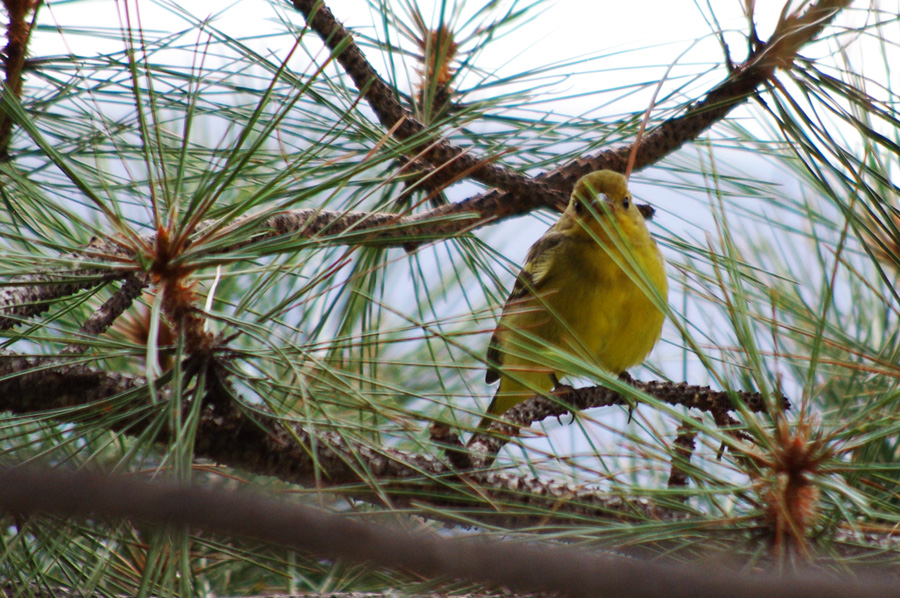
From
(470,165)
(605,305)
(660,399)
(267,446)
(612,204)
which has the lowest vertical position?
(267,446)

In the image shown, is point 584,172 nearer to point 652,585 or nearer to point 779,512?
point 779,512

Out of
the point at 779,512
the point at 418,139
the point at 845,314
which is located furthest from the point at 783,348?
the point at 418,139

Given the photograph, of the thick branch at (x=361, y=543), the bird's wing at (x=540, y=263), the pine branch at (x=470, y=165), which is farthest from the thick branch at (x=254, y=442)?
the bird's wing at (x=540, y=263)

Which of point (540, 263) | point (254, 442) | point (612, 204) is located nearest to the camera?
point (254, 442)

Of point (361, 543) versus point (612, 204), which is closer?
point (361, 543)

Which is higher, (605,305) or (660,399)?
(605,305)

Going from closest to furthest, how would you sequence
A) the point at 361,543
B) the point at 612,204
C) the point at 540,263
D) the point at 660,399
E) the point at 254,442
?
the point at 361,543
the point at 254,442
the point at 660,399
the point at 612,204
the point at 540,263

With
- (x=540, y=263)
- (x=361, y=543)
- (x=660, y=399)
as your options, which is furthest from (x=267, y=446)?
(x=540, y=263)

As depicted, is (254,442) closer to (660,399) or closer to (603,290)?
(660,399)

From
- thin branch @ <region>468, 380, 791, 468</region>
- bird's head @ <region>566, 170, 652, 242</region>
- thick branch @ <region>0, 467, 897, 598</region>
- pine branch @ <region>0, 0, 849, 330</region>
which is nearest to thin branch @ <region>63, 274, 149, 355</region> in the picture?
pine branch @ <region>0, 0, 849, 330</region>

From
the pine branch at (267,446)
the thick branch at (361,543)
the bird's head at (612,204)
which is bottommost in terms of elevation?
the thick branch at (361,543)

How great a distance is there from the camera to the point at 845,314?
124 inches

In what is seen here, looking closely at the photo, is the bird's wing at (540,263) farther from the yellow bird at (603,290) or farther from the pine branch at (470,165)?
the pine branch at (470,165)

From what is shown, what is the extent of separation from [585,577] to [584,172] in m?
2.09
